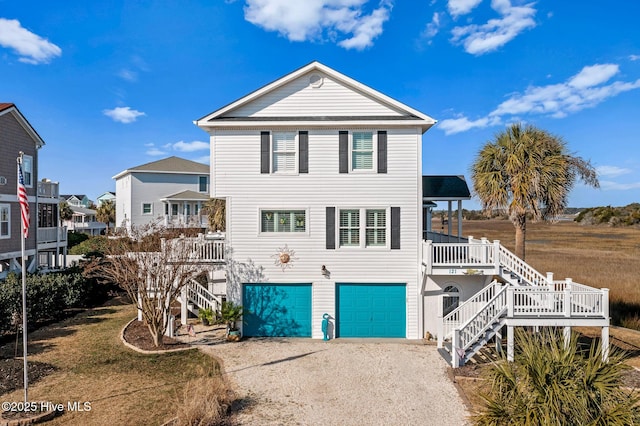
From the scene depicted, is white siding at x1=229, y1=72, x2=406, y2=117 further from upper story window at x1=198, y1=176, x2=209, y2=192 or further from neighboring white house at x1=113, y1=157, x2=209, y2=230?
upper story window at x1=198, y1=176, x2=209, y2=192

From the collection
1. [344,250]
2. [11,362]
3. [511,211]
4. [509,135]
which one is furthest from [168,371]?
[509,135]

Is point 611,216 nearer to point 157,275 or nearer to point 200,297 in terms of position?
point 200,297

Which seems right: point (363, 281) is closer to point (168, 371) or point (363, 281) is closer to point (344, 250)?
point (344, 250)

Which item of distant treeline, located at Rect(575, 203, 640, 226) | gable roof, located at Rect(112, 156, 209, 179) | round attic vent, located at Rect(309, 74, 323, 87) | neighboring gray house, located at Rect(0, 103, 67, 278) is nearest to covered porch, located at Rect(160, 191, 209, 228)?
gable roof, located at Rect(112, 156, 209, 179)

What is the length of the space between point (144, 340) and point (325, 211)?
26.7 feet

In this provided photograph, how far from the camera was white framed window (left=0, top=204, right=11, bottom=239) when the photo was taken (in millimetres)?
17688

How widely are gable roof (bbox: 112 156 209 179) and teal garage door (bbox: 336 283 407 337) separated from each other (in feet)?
88.8

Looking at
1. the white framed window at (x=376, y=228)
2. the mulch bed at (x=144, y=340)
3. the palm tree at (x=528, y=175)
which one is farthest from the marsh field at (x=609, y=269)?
the mulch bed at (x=144, y=340)

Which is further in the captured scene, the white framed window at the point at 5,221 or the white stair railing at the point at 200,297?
the white framed window at the point at 5,221

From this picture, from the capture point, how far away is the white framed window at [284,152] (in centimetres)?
1384

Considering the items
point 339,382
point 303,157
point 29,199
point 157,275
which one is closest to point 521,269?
point 339,382

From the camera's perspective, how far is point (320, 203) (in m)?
13.7

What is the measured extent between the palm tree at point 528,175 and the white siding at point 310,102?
5.25 metres

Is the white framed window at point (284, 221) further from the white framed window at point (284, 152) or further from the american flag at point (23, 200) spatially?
the american flag at point (23, 200)
